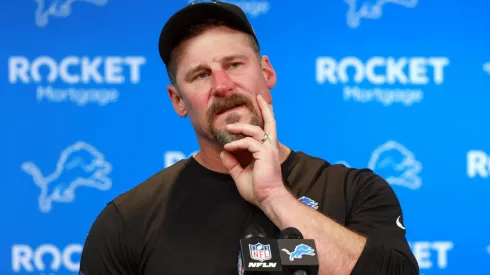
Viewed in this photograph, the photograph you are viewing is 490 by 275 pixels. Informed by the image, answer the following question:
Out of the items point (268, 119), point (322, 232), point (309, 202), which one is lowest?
point (322, 232)

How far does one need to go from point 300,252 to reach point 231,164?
69 cm

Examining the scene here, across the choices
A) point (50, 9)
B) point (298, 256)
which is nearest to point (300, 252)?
point (298, 256)

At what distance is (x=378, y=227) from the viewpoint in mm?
2125

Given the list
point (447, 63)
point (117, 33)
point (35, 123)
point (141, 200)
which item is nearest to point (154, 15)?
point (117, 33)

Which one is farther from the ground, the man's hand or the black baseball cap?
the black baseball cap

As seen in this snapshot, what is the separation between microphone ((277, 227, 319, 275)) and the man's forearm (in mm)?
390

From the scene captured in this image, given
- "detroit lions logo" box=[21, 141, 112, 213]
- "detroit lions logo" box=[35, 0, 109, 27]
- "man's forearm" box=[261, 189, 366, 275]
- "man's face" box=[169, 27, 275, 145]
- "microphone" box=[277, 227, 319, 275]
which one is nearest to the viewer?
"microphone" box=[277, 227, 319, 275]

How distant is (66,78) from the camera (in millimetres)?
3842

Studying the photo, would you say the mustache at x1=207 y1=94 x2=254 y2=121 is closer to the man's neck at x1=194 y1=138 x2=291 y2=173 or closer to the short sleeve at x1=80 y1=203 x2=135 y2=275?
the man's neck at x1=194 y1=138 x2=291 y2=173

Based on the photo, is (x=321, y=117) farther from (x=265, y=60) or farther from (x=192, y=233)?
(x=192, y=233)

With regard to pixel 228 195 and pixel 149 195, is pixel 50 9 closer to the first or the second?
pixel 149 195

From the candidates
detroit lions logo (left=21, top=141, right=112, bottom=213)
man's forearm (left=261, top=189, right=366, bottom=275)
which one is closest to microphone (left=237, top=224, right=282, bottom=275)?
man's forearm (left=261, top=189, right=366, bottom=275)

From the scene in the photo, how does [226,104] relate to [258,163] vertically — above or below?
above

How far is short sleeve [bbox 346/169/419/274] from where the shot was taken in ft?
6.55
